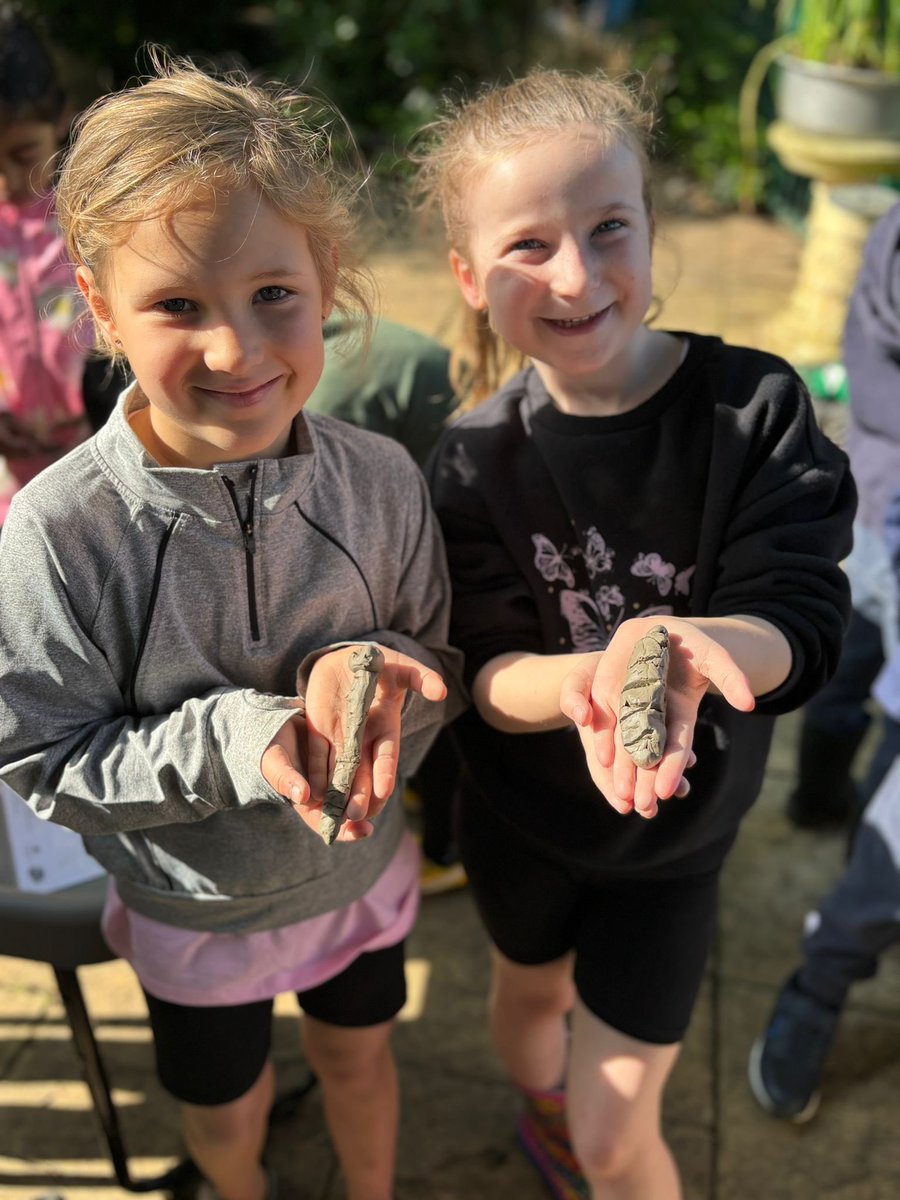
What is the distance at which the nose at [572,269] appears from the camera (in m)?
1.55

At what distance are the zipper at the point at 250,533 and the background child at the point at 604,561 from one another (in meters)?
0.35

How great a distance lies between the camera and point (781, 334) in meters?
5.86

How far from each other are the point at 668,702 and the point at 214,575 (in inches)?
22.0

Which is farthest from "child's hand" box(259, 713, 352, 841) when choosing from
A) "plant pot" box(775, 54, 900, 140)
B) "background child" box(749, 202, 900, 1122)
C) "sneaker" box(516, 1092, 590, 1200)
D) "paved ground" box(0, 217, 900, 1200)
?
"plant pot" box(775, 54, 900, 140)

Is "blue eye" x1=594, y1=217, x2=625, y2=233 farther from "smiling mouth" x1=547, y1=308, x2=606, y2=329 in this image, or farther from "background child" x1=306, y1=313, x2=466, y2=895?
"background child" x1=306, y1=313, x2=466, y2=895

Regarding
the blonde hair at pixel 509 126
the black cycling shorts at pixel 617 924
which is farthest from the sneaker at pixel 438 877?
the blonde hair at pixel 509 126

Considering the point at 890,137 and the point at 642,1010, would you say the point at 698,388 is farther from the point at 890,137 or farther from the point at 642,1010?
the point at 890,137

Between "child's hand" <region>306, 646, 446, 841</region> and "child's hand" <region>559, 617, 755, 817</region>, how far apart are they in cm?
17

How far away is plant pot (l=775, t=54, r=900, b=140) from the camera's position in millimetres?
5641

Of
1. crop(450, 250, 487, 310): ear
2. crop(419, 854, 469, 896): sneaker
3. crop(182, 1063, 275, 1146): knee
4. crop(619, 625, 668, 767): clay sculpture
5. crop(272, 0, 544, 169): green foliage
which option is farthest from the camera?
crop(272, 0, 544, 169): green foliage

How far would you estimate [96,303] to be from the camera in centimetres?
143

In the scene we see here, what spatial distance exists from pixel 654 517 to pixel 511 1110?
136 centimetres

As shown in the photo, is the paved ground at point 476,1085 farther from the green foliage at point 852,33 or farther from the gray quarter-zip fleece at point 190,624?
the green foliage at point 852,33

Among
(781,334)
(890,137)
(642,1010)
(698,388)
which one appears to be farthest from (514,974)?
(890,137)
